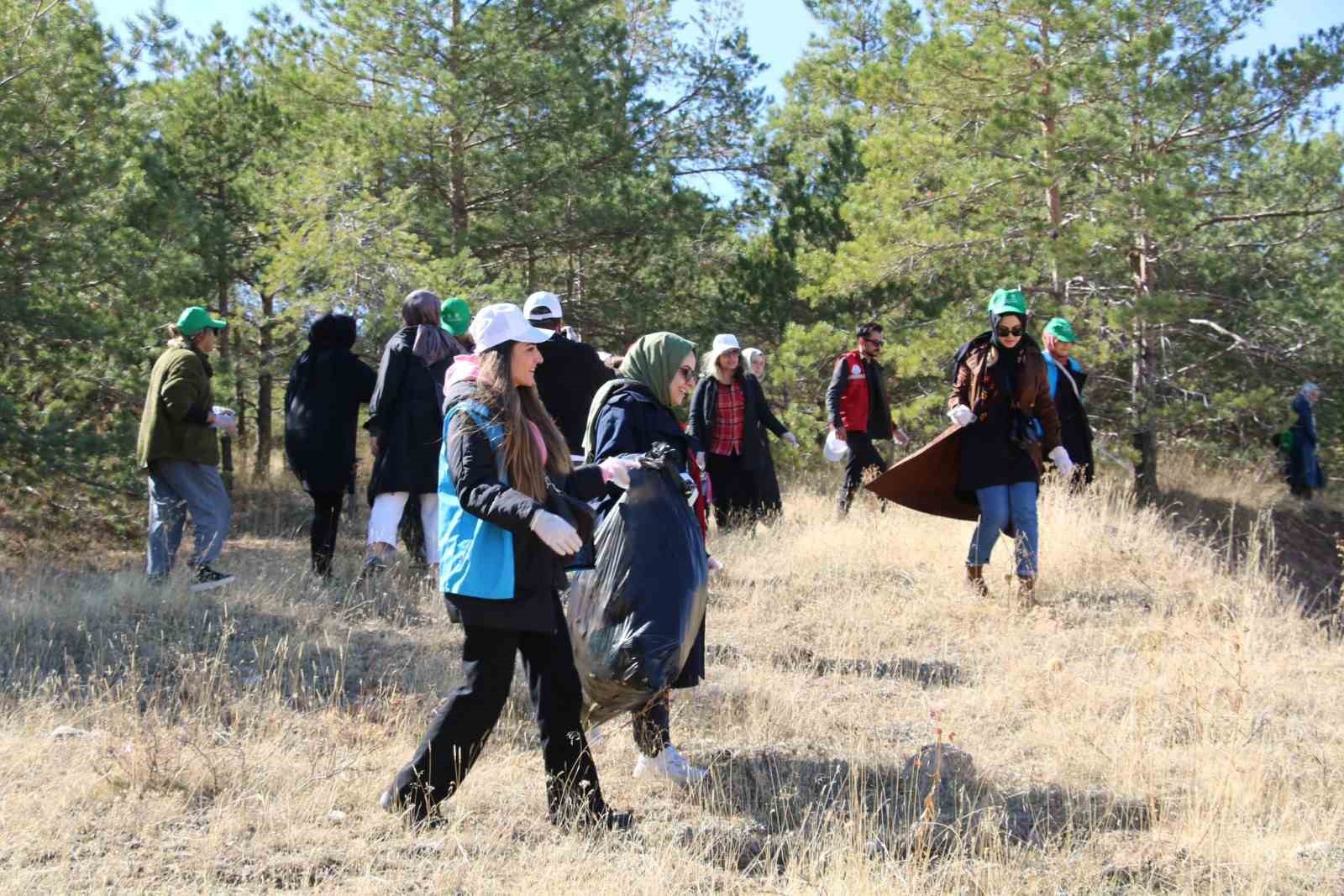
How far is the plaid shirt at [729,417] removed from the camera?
29.1 ft

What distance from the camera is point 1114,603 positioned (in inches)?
297

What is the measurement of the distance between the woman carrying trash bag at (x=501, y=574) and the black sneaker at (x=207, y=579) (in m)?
3.54

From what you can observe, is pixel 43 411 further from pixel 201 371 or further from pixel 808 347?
pixel 808 347

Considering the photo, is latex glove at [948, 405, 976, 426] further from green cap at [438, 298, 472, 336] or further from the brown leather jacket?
green cap at [438, 298, 472, 336]

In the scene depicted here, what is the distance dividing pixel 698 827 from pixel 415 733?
1.33 m

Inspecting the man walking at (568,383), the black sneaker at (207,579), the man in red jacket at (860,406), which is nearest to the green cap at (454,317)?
the man walking at (568,383)

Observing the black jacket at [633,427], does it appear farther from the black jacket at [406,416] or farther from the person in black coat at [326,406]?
the person in black coat at [326,406]

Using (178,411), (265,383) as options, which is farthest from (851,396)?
(265,383)

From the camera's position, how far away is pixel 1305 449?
16547 mm

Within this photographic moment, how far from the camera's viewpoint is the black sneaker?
7078mm

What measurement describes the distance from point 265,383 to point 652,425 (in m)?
12.8

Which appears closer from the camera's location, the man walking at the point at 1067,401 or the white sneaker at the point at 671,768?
the white sneaker at the point at 671,768

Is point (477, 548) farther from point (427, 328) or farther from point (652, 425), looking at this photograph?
point (427, 328)

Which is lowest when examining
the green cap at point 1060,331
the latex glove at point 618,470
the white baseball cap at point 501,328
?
the latex glove at point 618,470
